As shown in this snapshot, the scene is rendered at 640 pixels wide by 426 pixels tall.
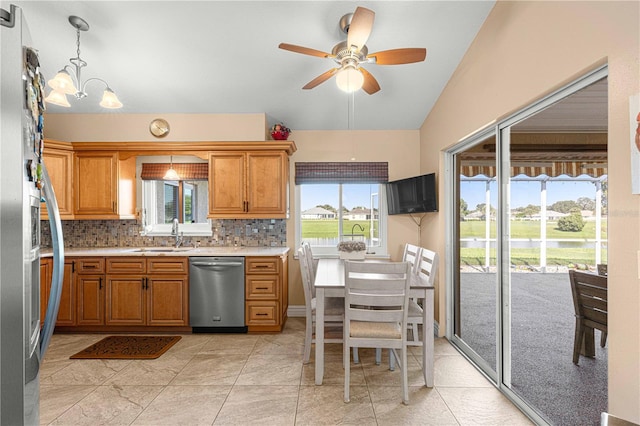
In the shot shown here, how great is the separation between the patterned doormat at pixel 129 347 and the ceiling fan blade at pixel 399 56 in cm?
324

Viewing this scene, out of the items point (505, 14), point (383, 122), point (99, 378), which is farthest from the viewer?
point (383, 122)

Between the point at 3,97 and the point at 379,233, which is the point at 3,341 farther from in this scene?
the point at 379,233

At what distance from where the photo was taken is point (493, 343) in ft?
9.96

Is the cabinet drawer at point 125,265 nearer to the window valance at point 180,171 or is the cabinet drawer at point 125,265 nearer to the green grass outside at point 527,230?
the window valance at point 180,171

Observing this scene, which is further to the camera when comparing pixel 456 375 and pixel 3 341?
pixel 456 375

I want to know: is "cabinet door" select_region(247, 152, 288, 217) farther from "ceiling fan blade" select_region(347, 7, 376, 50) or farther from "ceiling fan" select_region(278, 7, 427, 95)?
"ceiling fan blade" select_region(347, 7, 376, 50)

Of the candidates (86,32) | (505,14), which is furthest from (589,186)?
(86,32)

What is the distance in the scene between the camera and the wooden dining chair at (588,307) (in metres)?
1.73

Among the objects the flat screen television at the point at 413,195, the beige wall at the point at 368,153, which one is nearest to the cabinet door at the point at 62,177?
the beige wall at the point at 368,153

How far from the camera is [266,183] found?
3.99 metres

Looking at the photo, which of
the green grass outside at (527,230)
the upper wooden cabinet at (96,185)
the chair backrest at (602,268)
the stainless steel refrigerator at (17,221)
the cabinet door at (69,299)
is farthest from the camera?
the upper wooden cabinet at (96,185)

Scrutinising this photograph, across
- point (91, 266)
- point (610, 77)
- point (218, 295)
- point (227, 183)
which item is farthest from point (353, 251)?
point (91, 266)

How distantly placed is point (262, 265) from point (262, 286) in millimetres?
235

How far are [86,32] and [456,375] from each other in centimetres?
434
